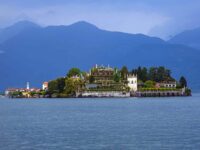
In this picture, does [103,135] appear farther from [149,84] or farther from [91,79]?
[149,84]

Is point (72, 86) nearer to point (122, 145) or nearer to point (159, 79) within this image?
point (159, 79)

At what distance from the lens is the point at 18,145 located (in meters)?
43.1

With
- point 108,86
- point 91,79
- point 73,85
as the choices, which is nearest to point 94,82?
point 91,79

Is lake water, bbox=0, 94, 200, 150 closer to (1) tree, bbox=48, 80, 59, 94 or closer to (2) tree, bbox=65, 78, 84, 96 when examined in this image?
(2) tree, bbox=65, 78, 84, 96

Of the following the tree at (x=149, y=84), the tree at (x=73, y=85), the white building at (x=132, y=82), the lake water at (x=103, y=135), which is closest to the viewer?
the lake water at (x=103, y=135)

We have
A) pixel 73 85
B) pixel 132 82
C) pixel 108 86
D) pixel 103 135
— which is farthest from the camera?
pixel 132 82

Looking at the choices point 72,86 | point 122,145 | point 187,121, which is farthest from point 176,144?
point 72,86

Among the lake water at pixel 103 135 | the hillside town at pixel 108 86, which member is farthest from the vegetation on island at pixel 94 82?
the lake water at pixel 103 135

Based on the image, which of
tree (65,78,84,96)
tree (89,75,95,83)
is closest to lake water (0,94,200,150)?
tree (65,78,84,96)

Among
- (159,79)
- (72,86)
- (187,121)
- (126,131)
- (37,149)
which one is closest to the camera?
(37,149)

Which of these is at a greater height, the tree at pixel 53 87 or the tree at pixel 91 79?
the tree at pixel 91 79

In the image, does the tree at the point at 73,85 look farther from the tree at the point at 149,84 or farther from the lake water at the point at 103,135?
the lake water at the point at 103,135

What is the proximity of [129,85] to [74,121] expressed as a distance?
113112 millimetres

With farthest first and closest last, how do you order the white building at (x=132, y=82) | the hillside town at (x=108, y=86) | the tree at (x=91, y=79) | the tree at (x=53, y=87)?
the tree at (x=53, y=87)
the tree at (x=91, y=79)
the white building at (x=132, y=82)
the hillside town at (x=108, y=86)
